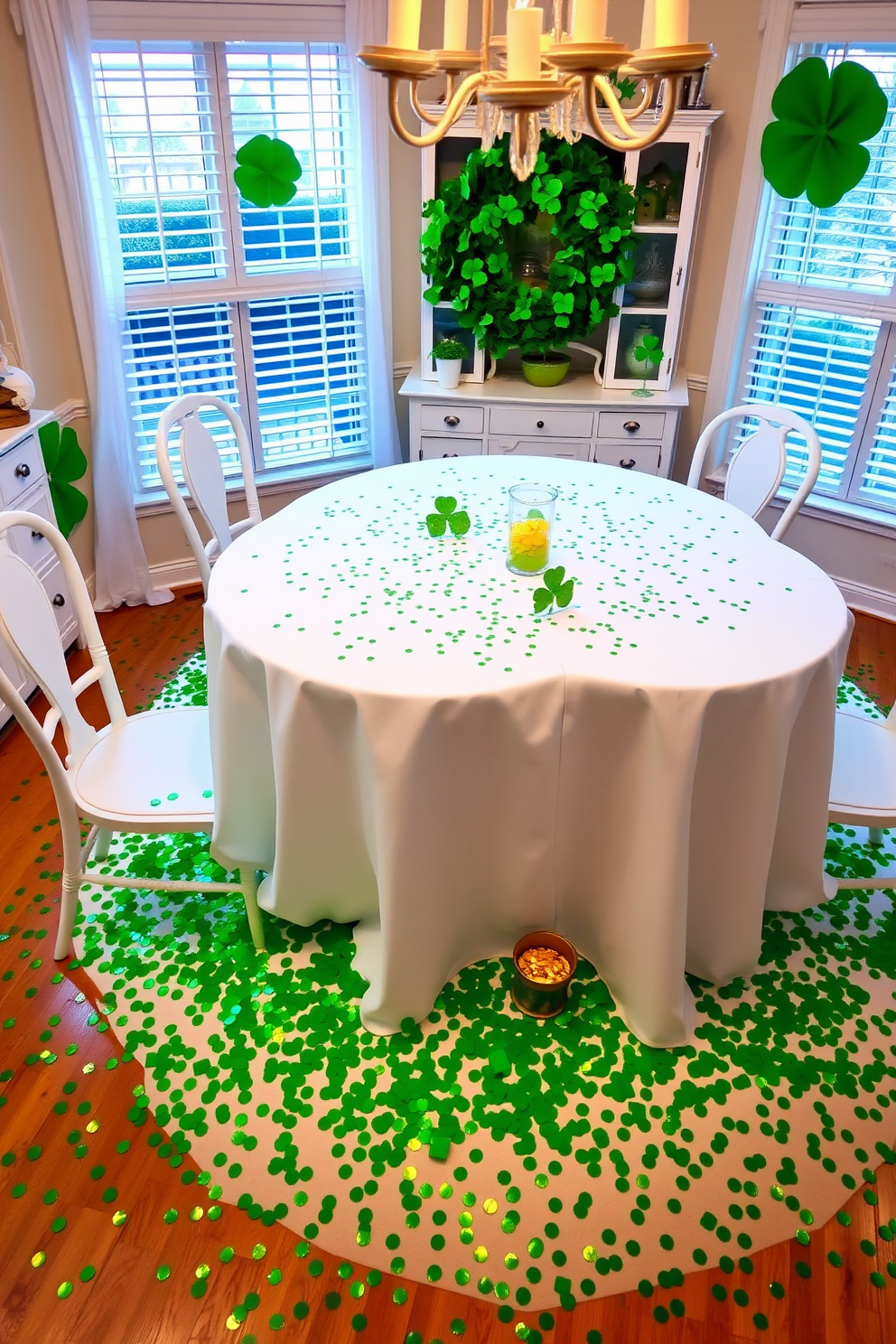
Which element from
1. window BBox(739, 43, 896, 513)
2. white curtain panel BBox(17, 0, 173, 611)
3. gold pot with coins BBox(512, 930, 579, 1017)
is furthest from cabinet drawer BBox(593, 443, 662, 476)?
gold pot with coins BBox(512, 930, 579, 1017)

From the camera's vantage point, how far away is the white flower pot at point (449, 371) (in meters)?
3.54

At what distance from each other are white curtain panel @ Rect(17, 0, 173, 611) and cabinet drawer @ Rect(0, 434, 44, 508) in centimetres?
50

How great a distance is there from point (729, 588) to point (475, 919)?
3.06ft

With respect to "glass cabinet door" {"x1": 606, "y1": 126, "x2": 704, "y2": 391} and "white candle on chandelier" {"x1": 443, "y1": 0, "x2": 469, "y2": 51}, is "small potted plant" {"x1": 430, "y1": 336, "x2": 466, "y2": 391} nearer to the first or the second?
"glass cabinet door" {"x1": 606, "y1": 126, "x2": 704, "y2": 391}

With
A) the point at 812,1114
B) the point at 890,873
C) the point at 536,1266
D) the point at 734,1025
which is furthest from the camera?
the point at 890,873

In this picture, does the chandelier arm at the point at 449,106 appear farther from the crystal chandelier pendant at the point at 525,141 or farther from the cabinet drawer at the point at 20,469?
the cabinet drawer at the point at 20,469

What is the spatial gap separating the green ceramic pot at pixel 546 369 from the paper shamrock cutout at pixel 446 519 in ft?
5.30

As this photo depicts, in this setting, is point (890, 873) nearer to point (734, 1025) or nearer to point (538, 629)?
point (734, 1025)

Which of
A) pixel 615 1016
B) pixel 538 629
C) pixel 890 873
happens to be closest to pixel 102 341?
pixel 538 629

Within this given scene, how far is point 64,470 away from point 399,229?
1707 mm

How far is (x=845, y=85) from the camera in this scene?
298 centimetres

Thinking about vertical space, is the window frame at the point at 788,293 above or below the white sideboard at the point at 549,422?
above

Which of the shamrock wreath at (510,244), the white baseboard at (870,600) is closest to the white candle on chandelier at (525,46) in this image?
the shamrock wreath at (510,244)

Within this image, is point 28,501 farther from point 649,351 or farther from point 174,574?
point 649,351
